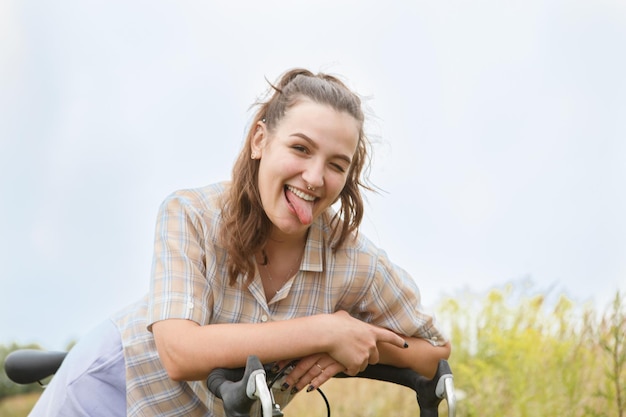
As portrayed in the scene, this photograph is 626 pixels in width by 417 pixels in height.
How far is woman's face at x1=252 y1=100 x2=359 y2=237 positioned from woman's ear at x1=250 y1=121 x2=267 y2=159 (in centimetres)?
5

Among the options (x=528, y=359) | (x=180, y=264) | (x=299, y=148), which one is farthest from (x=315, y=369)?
(x=528, y=359)

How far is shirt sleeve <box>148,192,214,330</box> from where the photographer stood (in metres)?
1.99

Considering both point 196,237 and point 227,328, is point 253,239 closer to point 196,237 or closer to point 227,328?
point 196,237

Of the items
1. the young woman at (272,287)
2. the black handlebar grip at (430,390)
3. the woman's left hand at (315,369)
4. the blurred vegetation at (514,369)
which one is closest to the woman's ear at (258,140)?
the young woman at (272,287)

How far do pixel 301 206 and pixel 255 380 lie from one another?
515 mm

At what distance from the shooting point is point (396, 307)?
2.22 meters

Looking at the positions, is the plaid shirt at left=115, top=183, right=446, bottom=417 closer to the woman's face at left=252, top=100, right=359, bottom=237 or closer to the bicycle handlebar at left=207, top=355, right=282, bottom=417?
the woman's face at left=252, top=100, right=359, bottom=237

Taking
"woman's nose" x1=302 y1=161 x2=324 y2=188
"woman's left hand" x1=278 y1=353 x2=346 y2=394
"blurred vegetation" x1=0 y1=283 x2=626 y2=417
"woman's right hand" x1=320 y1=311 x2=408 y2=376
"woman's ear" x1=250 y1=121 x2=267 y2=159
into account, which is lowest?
"blurred vegetation" x1=0 y1=283 x2=626 y2=417

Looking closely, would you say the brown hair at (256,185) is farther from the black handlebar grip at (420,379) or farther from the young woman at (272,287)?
the black handlebar grip at (420,379)

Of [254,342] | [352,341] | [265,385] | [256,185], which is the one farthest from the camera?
[256,185]

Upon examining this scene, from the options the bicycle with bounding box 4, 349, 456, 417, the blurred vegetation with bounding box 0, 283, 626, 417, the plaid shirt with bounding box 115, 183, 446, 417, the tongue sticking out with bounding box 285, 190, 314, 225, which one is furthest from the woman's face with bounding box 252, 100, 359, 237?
the blurred vegetation with bounding box 0, 283, 626, 417

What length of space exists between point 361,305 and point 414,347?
0.18m

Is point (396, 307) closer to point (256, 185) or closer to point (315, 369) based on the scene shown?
point (315, 369)

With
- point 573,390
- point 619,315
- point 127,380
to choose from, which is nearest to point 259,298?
point 127,380
